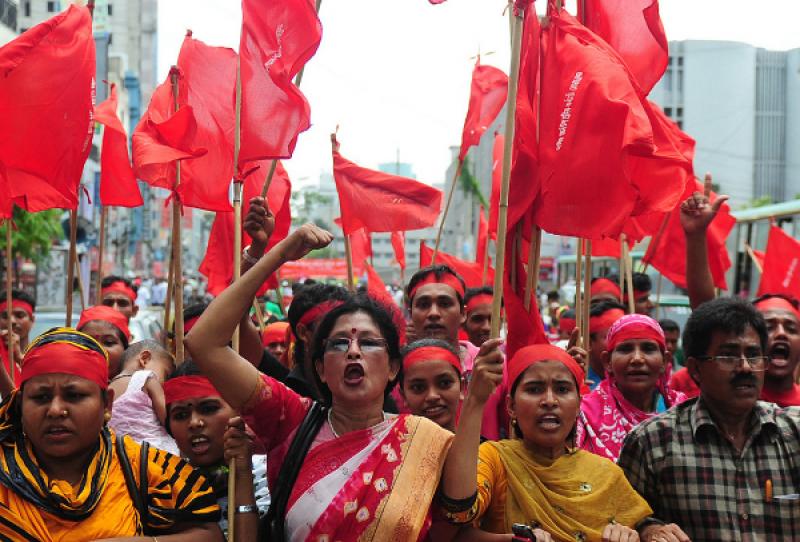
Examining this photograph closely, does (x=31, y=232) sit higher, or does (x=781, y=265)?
(x=31, y=232)

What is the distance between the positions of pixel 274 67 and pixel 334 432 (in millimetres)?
2101

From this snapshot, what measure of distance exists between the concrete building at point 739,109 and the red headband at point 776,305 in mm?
43973

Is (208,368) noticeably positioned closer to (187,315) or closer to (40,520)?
(40,520)

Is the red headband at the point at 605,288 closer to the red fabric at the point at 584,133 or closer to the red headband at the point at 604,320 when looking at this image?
the red headband at the point at 604,320

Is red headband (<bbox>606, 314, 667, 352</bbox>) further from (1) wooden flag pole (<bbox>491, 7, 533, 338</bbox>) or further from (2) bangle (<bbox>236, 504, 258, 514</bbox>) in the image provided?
(2) bangle (<bbox>236, 504, 258, 514</bbox>)

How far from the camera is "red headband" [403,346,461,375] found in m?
3.77

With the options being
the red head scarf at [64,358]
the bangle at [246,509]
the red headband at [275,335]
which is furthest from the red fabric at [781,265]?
the red head scarf at [64,358]

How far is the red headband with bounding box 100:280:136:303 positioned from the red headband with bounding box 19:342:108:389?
407 centimetres

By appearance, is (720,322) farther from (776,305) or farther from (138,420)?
(138,420)

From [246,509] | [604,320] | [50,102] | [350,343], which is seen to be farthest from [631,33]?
[246,509]

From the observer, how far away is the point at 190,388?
3562 millimetres

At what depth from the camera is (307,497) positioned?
2682mm

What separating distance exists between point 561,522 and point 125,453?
1.34m

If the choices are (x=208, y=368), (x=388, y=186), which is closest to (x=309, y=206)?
(x=388, y=186)
